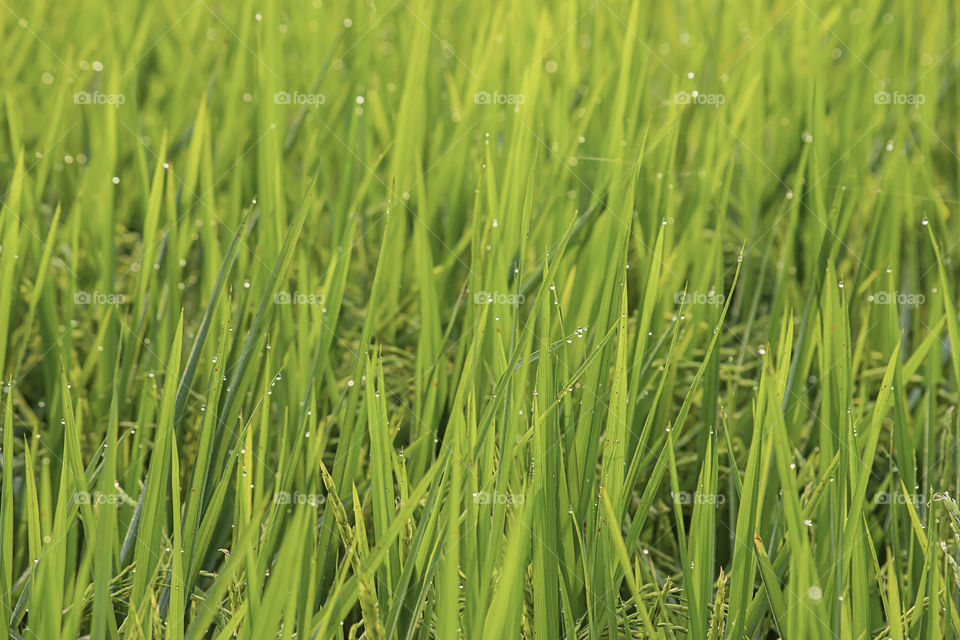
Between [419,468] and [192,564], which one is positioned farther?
[419,468]

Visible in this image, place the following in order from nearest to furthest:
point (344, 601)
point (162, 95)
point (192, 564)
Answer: point (344, 601), point (192, 564), point (162, 95)

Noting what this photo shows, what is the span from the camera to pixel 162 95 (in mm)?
1646

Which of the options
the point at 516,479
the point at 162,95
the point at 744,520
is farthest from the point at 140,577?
the point at 162,95

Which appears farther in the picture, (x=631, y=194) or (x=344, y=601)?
(x=631, y=194)

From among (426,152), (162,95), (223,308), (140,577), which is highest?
(162,95)

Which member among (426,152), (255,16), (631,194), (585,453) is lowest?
(585,453)

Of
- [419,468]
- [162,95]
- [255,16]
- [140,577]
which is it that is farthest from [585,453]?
[255,16]

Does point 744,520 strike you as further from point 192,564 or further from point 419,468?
point 192,564

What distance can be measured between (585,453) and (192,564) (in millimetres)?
417

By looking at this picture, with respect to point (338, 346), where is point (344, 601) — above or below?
below

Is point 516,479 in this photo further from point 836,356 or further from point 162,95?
point 162,95

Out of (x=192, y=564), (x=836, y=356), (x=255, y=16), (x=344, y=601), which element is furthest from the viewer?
(x=255, y=16)

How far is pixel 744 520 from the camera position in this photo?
2.66ft

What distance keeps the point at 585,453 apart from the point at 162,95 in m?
1.23
